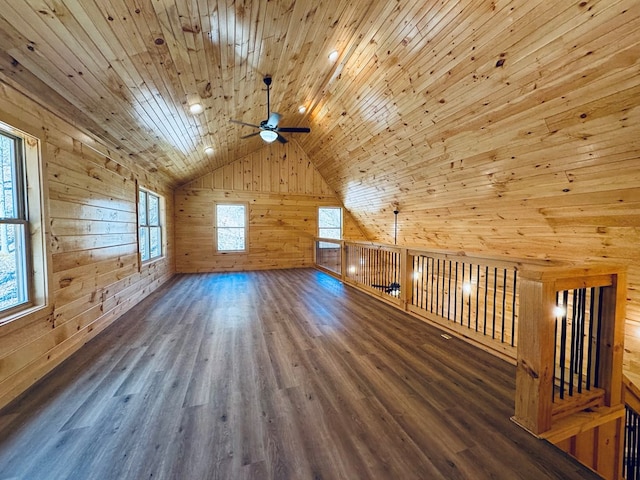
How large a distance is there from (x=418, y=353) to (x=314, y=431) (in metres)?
1.38

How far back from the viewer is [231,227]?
7371mm

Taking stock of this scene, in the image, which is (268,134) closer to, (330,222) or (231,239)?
(231,239)

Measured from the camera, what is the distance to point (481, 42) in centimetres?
266

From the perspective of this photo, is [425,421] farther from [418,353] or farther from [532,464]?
[418,353]

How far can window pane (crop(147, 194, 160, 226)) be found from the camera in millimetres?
5345

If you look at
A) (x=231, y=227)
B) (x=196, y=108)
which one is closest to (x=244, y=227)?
(x=231, y=227)

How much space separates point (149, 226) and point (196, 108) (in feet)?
9.87

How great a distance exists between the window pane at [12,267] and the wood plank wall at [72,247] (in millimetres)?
170

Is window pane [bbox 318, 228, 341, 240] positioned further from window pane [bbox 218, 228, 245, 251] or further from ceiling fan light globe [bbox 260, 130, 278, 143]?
ceiling fan light globe [bbox 260, 130, 278, 143]

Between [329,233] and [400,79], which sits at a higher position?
[400,79]

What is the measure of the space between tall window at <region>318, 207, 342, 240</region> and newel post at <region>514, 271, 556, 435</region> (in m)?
6.78

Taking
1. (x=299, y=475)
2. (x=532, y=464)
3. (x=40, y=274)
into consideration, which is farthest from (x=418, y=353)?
(x=40, y=274)

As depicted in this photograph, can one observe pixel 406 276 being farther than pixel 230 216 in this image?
No

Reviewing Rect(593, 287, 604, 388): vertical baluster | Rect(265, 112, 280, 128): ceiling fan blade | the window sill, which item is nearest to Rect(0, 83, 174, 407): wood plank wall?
the window sill
